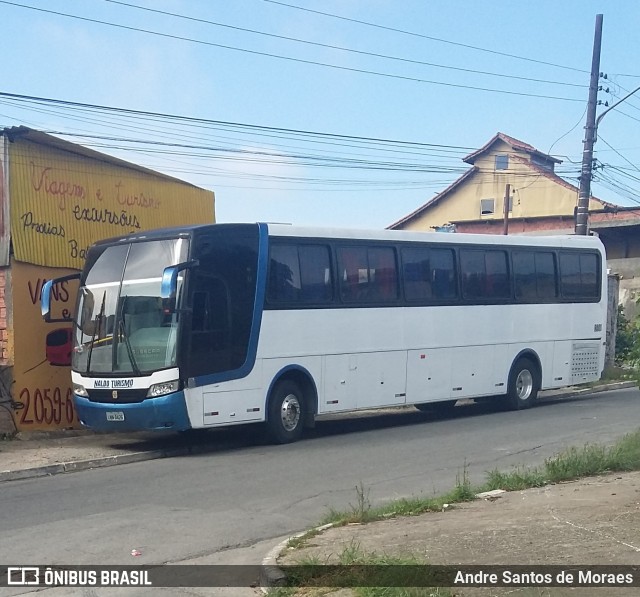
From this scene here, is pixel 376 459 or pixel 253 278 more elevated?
pixel 253 278

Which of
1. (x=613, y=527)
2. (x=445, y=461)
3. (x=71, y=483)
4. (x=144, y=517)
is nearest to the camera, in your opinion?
(x=613, y=527)

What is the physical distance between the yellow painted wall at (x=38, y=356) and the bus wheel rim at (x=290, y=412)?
12.6ft

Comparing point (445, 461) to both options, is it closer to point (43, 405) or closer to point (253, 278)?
point (253, 278)

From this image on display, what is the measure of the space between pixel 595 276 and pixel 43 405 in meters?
12.3

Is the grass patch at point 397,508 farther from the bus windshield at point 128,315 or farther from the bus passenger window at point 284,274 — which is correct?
the bus passenger window at point 284,274

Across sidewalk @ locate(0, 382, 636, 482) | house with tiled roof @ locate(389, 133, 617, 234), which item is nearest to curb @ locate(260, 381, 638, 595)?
sidewalk @ locate(0, 382, 636, 482)

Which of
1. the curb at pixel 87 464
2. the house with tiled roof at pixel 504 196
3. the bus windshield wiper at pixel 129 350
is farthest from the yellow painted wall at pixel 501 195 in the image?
the bus windshield wiper at pixel 129 350

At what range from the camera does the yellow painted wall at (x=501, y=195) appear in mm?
52250

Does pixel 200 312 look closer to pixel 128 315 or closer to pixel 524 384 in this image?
pixel 128 315

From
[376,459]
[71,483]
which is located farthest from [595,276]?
[71,483]

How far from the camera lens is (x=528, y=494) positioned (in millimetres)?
9922

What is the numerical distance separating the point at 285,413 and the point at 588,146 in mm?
13649

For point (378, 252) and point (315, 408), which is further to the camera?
point (378, 252)

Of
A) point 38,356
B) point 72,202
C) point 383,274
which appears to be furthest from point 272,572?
point 72,202
